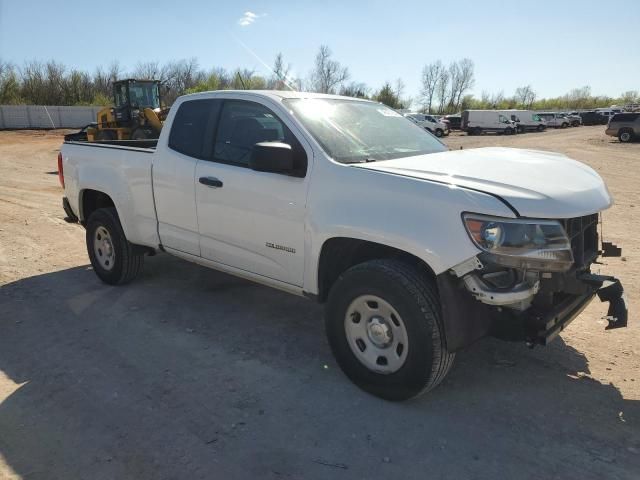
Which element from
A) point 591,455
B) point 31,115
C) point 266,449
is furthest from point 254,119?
point 31,115

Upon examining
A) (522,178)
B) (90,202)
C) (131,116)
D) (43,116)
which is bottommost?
(43,116)

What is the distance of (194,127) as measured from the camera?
14.8ft

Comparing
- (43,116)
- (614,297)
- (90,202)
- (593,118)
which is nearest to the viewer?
(614,297)

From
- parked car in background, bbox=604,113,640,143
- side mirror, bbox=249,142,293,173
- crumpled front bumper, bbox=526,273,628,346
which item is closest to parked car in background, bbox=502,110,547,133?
parked car in background, bbox=604,113,640,143

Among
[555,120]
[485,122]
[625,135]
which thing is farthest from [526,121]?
[625,135]

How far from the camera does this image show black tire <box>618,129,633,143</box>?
1249 inches

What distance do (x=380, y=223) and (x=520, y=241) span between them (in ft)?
2.66

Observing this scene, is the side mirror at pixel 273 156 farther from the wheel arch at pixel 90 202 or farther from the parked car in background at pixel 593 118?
the parked car in background at pixel 593 118

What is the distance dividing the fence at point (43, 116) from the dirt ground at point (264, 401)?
44648 millimetres

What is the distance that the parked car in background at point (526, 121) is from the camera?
161ft

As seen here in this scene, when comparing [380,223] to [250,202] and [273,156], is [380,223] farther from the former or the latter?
Answer: [250,202]

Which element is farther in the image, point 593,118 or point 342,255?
point 593,118

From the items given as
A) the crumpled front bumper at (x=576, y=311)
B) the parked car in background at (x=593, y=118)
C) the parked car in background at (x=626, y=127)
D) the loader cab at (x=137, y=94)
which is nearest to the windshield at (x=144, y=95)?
the loader cab at (x=137, y=94)

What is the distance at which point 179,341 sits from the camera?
4.20 meters
